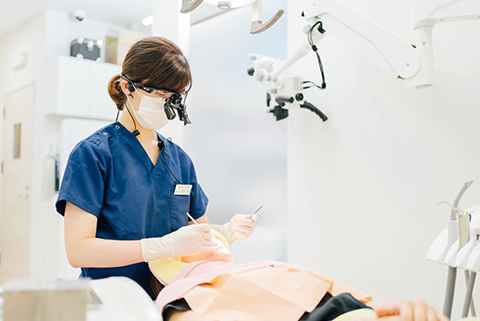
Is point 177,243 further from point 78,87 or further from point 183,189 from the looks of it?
point 78,87

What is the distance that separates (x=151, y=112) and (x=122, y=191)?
287 mm

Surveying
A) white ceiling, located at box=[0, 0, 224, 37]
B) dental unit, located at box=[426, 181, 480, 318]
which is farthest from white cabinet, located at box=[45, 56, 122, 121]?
dental unit, located at box=[426, 181, 480, 318]

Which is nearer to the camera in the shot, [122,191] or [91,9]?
[122,191]

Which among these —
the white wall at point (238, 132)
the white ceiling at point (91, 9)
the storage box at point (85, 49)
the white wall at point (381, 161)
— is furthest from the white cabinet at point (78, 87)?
the white wall at point (381, 161)

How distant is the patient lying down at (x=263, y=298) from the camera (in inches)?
32.4

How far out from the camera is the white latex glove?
119 centimetres

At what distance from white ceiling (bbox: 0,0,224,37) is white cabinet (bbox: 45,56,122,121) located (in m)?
0.54

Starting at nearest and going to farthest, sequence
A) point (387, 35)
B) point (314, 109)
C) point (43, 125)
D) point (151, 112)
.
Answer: point (151, 112)
point (387, 35)
point (314, 109)
point (43, 125)

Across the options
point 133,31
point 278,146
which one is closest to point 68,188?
point 278,146

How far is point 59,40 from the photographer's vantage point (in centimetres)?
418

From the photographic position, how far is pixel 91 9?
418 cm

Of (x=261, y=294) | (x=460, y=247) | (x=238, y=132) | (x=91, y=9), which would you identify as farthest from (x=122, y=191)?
(x=91, y=9)

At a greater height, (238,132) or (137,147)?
(238,132)

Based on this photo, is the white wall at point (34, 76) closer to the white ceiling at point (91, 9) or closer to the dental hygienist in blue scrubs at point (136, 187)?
the white ceiling at point (91, 9)
